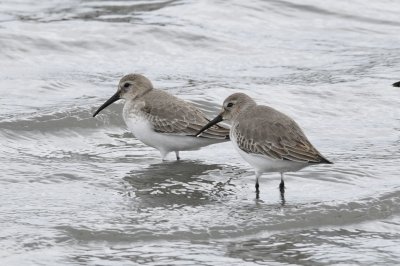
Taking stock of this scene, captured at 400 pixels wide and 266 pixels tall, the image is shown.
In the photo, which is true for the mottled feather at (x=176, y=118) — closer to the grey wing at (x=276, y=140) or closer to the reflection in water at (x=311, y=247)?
the grey wing at (x=276, y=140)

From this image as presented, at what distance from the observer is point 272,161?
9.45 metres

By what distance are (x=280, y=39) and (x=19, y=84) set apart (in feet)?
18.3

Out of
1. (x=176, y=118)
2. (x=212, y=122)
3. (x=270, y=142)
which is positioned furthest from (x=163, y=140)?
(x=270, y=142)

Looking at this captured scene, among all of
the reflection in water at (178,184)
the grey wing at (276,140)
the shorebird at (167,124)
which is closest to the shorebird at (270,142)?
the grey wing at (276,140)

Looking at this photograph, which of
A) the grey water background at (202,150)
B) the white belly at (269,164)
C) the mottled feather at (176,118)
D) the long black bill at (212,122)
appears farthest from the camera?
the mottled feather at (176,118)

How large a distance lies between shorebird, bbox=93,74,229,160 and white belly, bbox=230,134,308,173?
1090 mm

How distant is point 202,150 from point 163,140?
89cm

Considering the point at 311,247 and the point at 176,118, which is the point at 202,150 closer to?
the point at 176,118

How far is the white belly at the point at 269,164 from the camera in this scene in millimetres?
9391

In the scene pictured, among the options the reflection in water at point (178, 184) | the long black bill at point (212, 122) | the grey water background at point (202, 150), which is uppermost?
the long black bill at point (212, 122)

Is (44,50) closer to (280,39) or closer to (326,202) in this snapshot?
(280,39)

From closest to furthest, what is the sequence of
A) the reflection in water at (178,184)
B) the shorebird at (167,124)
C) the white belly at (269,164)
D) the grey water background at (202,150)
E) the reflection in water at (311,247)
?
the reflection in water at (311,247) < the grey water background at (202,150) < the white belly at (269,164) < the reflection in water at (178,184) < the shorebird at (167,124)

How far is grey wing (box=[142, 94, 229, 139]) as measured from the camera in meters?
10.8

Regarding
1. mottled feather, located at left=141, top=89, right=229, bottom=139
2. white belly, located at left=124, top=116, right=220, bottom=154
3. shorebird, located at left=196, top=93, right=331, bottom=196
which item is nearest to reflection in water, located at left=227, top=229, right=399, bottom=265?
shorebird, located at left=196, top=93, right=331, bottom=196
